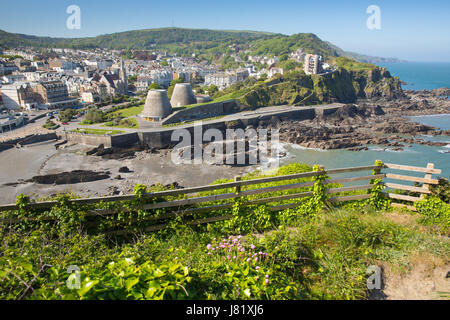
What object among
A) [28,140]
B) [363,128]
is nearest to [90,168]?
[28,140]

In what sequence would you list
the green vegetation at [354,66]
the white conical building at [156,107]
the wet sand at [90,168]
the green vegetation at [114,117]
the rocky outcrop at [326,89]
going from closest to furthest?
the wet sand at [90,168] < the green vegetation at [114,117] < the white conical building at [156,107] < the rocky outcrop at [326,89] < the green vegetation at [354,66]

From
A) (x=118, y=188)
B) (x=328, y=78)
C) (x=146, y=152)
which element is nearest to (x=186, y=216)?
(x=118, y=188)

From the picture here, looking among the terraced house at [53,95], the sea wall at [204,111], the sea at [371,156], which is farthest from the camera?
the terraced house at [53,95]

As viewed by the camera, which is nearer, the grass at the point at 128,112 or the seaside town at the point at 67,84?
the grass at the point at 128,112

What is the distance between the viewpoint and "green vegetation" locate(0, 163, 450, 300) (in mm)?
2535

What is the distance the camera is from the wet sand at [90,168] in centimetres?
2306

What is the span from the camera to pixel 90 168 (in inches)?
1120

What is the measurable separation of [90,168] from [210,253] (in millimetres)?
28246

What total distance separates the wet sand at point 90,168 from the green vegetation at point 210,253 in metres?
18.1

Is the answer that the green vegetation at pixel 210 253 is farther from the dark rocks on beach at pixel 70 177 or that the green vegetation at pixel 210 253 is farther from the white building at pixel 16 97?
the white building at pixel 16 97

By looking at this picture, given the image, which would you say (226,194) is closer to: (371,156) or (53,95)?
(371,156)

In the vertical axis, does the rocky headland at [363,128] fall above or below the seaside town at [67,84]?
below

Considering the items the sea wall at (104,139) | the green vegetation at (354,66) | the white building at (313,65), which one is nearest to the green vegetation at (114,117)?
the sea wall at (104,139)

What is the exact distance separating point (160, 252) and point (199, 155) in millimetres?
28250
